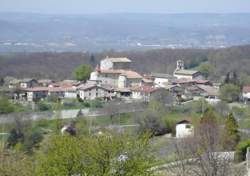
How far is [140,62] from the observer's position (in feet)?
173

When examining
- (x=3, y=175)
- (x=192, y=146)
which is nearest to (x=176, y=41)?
(x=192, y=146)

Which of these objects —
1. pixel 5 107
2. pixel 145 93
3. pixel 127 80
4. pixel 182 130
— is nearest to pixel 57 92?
pixel 127 80

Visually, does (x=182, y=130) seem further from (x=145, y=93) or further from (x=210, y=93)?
(x=210, y=93)

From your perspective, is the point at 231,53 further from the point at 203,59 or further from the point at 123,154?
the point at 123,154

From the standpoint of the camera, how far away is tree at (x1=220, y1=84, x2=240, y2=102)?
31422 mm

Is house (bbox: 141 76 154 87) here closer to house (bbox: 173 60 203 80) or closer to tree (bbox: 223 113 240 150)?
house (bbox: 173 60 203 80)

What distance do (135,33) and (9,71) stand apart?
2956 inches

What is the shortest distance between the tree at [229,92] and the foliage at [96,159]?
2241 centimetres

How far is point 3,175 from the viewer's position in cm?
1005

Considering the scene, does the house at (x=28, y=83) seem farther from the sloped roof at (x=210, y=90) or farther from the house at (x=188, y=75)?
the sloped roof at (x=210, y=90)

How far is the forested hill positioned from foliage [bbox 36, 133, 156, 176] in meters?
34.0

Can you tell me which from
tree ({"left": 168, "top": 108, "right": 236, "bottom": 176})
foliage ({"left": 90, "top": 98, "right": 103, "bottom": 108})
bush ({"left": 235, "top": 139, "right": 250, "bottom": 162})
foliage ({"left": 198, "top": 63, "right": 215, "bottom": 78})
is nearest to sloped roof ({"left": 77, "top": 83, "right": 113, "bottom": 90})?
foliage ({"left": 90, "top": 98, "right": 103, "bottom": 108})

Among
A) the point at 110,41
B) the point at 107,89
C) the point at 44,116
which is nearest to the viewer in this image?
the point at 44,116

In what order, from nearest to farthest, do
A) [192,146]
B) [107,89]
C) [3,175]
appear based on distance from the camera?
[3,175]
[192,146]
[107,89]
